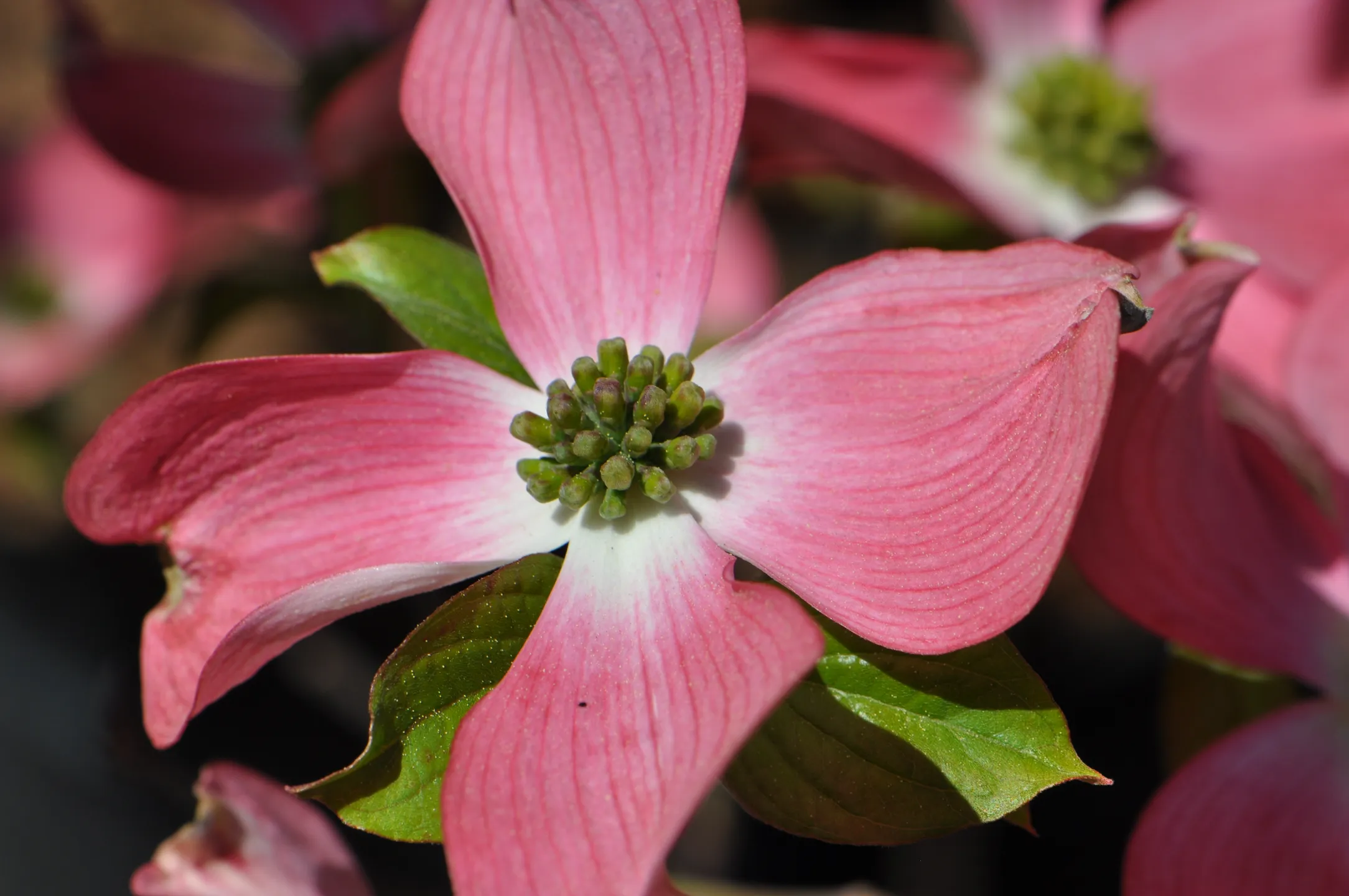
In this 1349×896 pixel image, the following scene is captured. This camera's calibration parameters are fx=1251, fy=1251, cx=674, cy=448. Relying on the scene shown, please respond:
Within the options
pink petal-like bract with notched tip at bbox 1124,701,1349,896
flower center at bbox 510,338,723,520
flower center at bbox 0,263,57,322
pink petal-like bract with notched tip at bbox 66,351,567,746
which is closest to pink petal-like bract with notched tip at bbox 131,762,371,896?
pink petal-like bract with notched tip at bbox 66,351,567,746

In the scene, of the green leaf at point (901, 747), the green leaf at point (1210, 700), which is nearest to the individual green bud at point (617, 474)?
the green leaf at point (901, 747)

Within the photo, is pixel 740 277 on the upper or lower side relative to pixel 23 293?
upper

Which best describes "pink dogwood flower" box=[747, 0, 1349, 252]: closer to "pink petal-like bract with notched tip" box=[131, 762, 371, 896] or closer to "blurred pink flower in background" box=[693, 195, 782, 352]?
"blurred pink flower in background" box=[693, 195, 782, 352]

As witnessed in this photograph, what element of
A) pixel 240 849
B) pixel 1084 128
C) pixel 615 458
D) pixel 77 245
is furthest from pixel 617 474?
pixel 77 245

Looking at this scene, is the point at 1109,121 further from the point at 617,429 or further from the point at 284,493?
the point at 284,493

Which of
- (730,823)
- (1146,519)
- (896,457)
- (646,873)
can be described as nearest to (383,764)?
(646,873)
